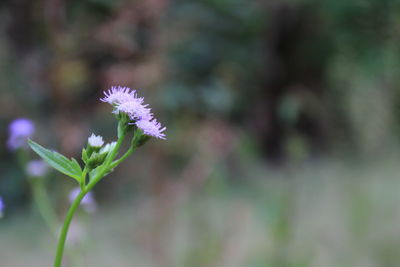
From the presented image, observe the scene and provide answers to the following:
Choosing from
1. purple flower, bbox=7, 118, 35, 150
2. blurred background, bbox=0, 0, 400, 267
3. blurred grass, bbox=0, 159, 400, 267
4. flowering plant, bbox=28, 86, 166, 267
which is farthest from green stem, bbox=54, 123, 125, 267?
blurred background, bbox=0, 0, 400, 267

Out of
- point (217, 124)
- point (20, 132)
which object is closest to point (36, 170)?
point (20, 132)

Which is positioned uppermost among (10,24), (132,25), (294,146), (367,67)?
(367,67)

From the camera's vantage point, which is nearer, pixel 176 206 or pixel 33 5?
pixel 176 206


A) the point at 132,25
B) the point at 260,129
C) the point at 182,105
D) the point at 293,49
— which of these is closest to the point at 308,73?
the point at 293,49

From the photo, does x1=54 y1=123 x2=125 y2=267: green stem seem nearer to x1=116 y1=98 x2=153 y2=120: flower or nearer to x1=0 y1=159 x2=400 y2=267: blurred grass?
x1=116 y1=98 x2=153 y2=120: flower

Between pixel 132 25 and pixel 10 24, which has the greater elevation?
pixel 10 24

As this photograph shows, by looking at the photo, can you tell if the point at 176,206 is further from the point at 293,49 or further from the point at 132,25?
the point at 293,49

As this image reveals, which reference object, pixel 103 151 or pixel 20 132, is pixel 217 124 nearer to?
pixel 20 132

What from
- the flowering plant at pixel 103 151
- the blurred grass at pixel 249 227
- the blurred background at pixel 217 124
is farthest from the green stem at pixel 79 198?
the blurred background at pixel 217 124
